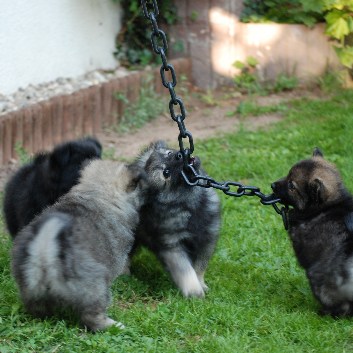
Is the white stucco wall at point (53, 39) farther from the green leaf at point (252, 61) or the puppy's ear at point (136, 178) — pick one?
the puppy's ear at point (136, 178)

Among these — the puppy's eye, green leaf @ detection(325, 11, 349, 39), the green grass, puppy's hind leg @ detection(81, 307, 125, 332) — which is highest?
green leaf @ detection(325, 11, 349, 39)

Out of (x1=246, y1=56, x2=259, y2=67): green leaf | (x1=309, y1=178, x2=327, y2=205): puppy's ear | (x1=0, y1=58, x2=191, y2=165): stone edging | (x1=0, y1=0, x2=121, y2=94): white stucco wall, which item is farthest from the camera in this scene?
(x1=246, y1=56, x2=259, y2=67): green leaf

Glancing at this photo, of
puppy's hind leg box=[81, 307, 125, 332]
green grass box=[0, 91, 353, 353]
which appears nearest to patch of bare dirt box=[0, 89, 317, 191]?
green grass box=[0, 91, 353, 353]

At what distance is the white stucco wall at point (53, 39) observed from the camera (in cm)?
910

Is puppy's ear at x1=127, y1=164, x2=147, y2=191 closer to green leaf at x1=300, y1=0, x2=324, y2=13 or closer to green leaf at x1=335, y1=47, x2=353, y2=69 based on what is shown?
green leaf at x1=335, y1=47, x2=353, y2=69

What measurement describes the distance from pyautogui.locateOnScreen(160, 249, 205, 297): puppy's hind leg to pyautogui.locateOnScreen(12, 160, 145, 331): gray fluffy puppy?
2.00 ft

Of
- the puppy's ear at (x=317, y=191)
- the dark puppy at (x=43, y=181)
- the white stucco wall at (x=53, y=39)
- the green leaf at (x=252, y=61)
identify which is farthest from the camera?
the green leaf at (x=252, y=61)

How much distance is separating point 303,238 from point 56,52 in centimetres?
578

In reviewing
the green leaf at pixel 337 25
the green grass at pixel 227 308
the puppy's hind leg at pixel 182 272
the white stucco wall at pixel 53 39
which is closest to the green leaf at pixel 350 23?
the green leaf at pixel 337 25

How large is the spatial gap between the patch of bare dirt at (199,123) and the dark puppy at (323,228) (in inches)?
145

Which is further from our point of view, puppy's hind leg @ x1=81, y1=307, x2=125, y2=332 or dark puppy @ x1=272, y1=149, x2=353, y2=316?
dark puppy @ x1=272, y1=149, x2=353, y2=316

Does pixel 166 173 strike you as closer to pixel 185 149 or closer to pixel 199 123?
pixel 185 149

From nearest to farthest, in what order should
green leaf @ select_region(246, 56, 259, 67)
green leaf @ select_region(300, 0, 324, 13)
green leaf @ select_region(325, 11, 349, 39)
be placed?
1. green leaf @ select_region(325, 11, 349, 39)
2. green leaf @ select_region(300, 0, 324, 13)
3. green leaf @ select_region(246, 56, 259, 67)

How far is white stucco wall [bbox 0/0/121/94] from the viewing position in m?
9.10
